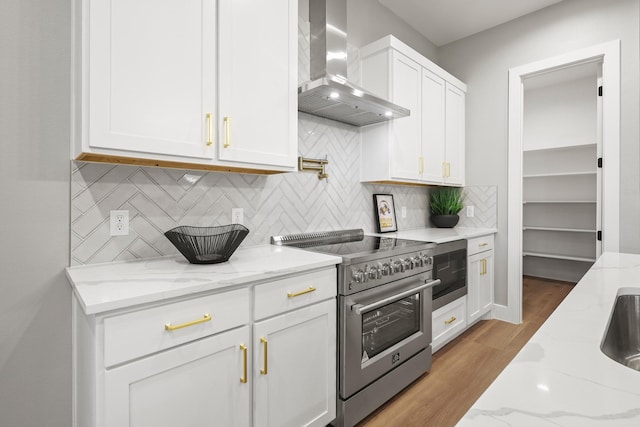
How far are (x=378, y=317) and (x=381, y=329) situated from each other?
0.10 m

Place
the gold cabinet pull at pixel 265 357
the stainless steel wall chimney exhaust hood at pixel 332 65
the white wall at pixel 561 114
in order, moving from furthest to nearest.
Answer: the white wall at pixel 561 114
the stainless steel wall chimney exhaust hood at pixel 332 65
the gold cabinet pull at pixel 265 357

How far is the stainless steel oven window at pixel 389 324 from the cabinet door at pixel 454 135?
5.35 feet

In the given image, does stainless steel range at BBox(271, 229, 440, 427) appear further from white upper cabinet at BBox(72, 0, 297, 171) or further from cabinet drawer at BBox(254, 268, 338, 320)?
white upper cabinet at BBox(72, 0, 297, 171)

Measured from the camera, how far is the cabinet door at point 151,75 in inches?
47.6

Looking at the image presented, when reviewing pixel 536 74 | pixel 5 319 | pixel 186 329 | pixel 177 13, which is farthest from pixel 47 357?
pixel 536 74

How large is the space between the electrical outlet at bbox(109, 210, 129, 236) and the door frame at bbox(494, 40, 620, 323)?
3.32m

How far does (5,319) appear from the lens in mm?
1278

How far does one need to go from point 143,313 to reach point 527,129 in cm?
566

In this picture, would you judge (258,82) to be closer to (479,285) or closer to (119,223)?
(119,223)

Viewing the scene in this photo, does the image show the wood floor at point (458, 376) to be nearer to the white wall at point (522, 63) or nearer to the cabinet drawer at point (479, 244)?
the white wall at point (522, 63)

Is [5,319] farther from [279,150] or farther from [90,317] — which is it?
[279,150]

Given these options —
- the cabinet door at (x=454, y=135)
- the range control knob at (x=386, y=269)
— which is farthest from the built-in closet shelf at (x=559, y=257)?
the range control knob at (x=386, y=269)

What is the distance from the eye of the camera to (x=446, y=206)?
11.5 ft

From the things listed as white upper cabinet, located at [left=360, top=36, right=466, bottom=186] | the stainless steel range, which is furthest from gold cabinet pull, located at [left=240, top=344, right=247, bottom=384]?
white upper cabinet, located at [left=360, top=36, right=466, bottom=186]
